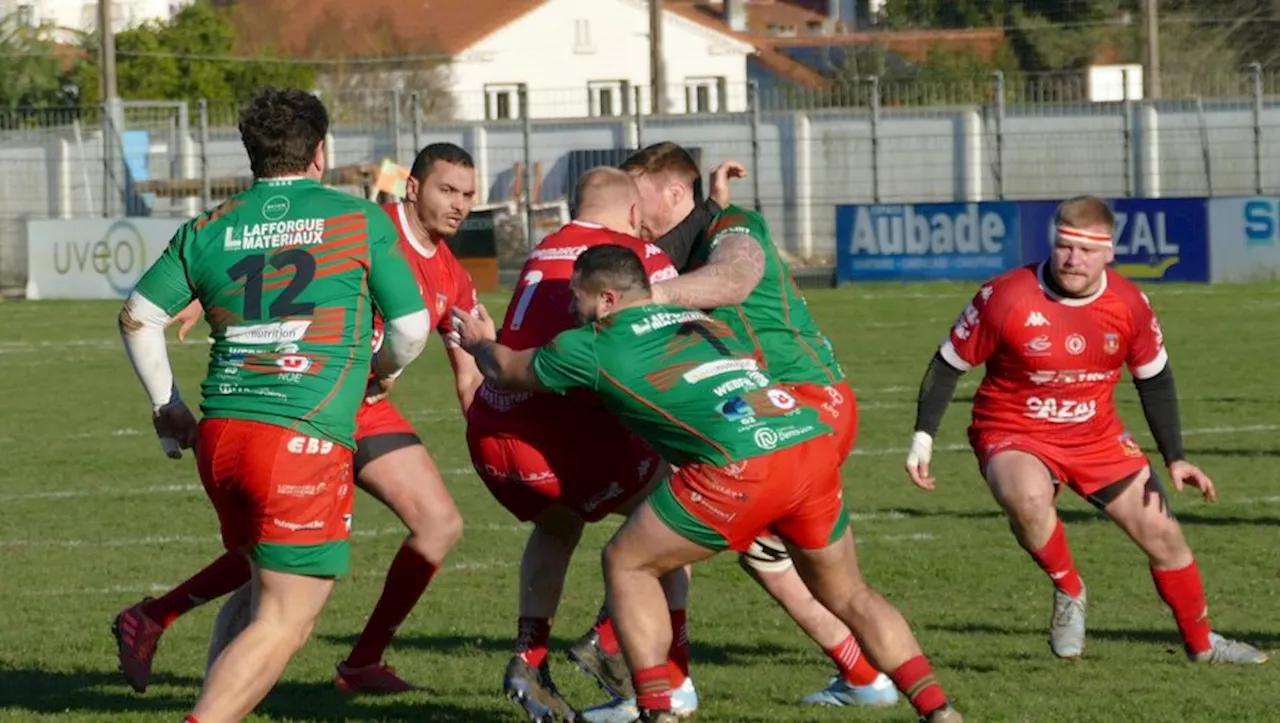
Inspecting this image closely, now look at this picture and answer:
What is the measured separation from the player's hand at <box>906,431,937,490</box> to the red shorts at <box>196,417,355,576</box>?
260 centimetres

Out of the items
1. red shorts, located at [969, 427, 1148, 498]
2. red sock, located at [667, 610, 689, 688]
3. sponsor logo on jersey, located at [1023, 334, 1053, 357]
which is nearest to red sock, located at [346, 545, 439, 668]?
red sock, located at [667, 610, 689, 688]

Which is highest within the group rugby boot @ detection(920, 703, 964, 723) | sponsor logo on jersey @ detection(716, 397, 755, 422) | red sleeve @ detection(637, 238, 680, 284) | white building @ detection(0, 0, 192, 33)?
white building @ detection(0, 0, 192, 33)

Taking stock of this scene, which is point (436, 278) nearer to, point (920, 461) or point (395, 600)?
point (395, 600)

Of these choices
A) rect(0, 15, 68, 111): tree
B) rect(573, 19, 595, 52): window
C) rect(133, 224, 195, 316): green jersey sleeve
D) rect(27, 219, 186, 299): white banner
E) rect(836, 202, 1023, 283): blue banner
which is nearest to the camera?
rect(133, 224, 195, 316): green jersey sleeve

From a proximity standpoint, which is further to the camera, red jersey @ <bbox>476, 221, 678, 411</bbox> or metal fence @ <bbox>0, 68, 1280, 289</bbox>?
metal fence @ <bbox>0, 68, 1280, 289</bbox>

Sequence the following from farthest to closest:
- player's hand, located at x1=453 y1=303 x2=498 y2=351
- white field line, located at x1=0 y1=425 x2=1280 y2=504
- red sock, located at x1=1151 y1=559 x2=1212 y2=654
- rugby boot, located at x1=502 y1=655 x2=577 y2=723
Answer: white field line, located at x1=0 y1=425 x2=1280 y2=504
red sock, located at x1=1151 y1=559 x2=1212 y2=654
rugby boot, located at x1=502 y1=655 x2=577 y2=723
player's hand, located at x1=453 y1=303 x2=498 y2=351

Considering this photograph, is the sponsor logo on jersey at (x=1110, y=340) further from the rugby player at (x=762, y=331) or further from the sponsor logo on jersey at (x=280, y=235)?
the sponsor logo on jersey at (x=280, y=235)

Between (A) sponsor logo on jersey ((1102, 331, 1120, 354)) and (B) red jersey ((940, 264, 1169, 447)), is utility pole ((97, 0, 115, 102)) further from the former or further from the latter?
(A) sponsor logo on jersey ((1102, 331, 1120, 354))

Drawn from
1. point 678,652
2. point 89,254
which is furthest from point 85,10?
point 678,652

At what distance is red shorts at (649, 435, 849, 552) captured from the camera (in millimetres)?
6316

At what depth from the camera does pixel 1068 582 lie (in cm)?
828

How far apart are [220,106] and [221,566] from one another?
48.0 m

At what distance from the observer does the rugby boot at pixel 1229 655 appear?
8086mm

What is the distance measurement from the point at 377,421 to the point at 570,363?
151 cm
